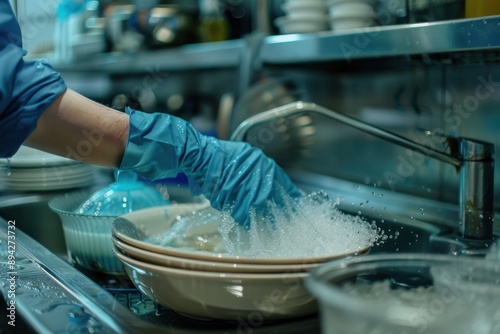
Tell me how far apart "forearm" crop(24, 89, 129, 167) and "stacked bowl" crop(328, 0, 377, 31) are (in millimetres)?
595

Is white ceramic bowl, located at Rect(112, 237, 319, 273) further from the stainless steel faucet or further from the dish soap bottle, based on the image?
the dish soap bottle

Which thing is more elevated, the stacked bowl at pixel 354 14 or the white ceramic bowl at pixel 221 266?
the stacked bowl at pixel 354 14

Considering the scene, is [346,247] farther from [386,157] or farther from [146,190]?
[386,157]

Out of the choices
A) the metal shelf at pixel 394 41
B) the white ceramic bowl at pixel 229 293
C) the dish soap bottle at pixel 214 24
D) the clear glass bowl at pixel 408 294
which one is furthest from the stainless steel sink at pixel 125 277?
the dish soap bottle at pixel 214 24

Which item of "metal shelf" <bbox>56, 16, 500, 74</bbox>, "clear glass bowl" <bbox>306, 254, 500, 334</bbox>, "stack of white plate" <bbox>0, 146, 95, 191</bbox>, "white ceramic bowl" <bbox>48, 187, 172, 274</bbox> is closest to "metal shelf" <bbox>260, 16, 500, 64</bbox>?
"metal shelf" <bbox>56, 16, 500, 74</bbox>

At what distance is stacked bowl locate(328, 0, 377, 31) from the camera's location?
1.31 m

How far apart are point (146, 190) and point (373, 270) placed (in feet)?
2.67

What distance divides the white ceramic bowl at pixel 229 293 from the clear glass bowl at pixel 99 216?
1.23ft

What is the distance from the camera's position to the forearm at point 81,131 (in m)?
0.92

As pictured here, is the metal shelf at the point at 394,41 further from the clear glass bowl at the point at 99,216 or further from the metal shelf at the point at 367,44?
Result: the clear glass bowl at the point at 99,216

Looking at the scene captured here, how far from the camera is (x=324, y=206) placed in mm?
1018

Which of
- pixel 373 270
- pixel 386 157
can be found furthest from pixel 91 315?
pixel 386 157

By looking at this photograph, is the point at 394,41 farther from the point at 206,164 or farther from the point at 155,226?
the point at 155,226

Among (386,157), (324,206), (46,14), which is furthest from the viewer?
(46,14)
